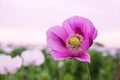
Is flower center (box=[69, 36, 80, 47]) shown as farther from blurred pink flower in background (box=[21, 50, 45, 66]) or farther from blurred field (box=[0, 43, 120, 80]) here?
blurred field (box=[0, 43, 120, 80])

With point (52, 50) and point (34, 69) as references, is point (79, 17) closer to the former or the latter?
point (52, 50)

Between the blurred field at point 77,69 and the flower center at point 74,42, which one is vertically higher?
the flower center at point 74,42

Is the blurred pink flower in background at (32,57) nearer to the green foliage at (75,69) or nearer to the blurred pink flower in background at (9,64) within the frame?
the blurred pink flower in background at (9,64)

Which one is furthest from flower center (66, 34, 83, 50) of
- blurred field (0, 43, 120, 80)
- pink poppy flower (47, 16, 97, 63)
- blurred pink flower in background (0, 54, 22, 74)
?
blurred field (0, 43, 120, 80)

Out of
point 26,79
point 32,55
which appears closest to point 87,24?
point 32,55

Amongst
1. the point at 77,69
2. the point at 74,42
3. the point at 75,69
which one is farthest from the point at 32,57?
the point at 77,69

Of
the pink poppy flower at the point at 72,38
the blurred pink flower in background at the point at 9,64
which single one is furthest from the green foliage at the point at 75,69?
the pink poppy flower at the point at 72,38
